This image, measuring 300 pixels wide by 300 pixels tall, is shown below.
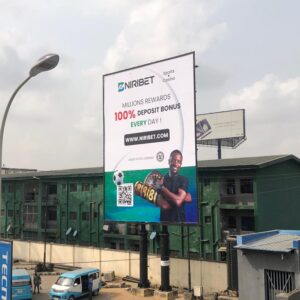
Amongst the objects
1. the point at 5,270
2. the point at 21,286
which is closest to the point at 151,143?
the point at 21,286

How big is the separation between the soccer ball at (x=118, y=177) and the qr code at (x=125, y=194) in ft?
1.07

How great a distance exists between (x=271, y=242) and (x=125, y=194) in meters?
15.0

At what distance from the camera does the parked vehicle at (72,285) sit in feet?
111

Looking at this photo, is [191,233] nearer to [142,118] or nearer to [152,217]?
[152,217]

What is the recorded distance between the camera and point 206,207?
50938 mm

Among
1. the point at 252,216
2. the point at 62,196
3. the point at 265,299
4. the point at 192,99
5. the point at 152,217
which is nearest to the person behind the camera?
the point at 265,299

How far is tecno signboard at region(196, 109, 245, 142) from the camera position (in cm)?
7006

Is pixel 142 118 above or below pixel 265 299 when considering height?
above

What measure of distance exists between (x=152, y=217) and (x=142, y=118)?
7696 millimetres

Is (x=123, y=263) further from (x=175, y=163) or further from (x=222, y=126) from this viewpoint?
(x=222, y=126)

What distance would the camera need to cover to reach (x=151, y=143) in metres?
35.9

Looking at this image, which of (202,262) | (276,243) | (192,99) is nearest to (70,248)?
(202,262)

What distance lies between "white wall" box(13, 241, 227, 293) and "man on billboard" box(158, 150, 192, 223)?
666cm

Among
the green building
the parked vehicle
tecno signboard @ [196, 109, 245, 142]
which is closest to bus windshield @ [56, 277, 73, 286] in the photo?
the parked vehicle
